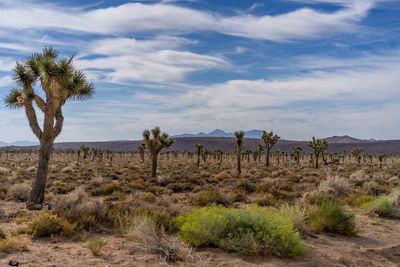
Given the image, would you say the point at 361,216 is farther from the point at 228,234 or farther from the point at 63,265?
the point at 63,265

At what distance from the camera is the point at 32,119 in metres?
12.9

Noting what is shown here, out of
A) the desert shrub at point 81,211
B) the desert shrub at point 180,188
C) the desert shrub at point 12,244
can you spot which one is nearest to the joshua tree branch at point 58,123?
the desert shrub at point 81,211

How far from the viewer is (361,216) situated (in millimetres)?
10875

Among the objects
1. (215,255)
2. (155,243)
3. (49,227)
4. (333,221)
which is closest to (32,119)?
(49,227)

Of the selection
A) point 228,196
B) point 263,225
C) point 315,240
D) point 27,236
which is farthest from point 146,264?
point 228,196

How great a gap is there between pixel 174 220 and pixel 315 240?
394 cm

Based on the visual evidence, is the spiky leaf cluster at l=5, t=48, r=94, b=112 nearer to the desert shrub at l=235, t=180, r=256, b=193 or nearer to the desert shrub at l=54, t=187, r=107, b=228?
the desert shrub at l=54, t=187, r=107, b=228

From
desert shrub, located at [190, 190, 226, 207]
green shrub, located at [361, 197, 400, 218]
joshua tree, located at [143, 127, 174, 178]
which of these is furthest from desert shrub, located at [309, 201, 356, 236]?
joshua tree, located at [143, 127, 174, 178]

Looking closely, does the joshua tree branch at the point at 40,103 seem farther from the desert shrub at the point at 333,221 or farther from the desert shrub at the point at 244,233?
the desert shrub at the point at 333,221

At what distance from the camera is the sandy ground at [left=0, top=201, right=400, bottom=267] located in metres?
5.89

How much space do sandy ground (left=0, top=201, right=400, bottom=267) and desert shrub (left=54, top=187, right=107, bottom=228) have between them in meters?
0.77

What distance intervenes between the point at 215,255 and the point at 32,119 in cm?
1096

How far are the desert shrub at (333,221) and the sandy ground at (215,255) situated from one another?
297mm

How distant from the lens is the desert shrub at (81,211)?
Answer: 8.51 m
